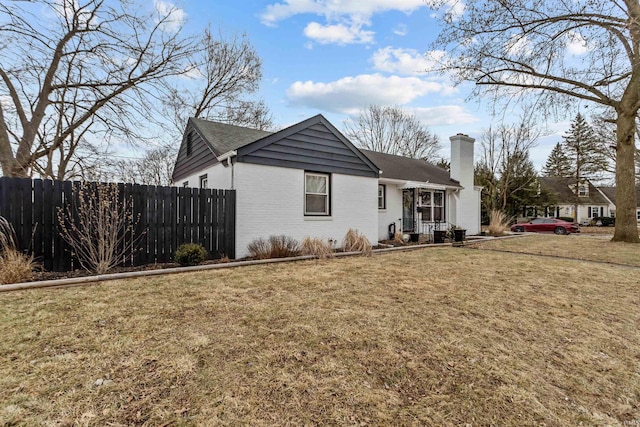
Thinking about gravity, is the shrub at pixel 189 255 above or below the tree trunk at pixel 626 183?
below

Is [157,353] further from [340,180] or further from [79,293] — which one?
[340,180]

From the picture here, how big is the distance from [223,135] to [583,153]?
35.9m

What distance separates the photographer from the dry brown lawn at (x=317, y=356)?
206 cm

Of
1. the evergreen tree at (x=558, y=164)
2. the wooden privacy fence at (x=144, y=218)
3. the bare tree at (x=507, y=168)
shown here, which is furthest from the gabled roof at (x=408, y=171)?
the evergreen tree at (x=558, y=164)

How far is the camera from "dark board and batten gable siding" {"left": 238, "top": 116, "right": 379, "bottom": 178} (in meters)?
8.62

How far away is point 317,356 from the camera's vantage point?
2.75 metres

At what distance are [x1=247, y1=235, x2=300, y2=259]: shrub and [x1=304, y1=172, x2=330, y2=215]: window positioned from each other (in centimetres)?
135

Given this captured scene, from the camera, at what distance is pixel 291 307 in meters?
4.04

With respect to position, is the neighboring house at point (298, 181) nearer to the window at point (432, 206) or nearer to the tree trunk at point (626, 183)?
the window at point (432, 206)

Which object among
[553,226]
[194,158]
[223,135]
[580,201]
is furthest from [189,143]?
[580,201]

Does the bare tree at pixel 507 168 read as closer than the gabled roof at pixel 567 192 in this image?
Yes

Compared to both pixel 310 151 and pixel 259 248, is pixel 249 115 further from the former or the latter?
pixel 259 248

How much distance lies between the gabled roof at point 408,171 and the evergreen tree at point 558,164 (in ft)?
79.0

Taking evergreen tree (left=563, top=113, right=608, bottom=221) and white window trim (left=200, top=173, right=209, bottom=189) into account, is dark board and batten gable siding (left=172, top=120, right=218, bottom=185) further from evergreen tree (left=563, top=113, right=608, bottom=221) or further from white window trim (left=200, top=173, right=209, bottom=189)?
evergreen tree (left=563, top=113, right=608, bottom=221)
